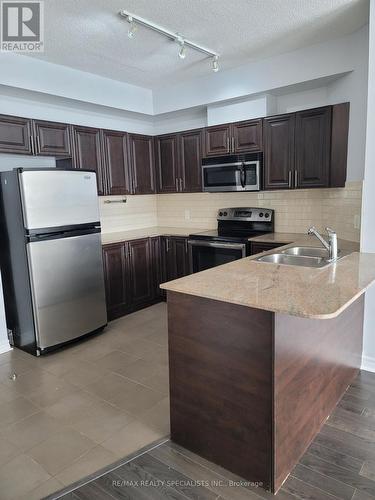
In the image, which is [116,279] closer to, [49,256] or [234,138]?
[49,256]

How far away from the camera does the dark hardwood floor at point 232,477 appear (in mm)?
1681

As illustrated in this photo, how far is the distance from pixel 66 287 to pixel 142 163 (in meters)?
Result: 2.03

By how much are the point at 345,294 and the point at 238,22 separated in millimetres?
2253

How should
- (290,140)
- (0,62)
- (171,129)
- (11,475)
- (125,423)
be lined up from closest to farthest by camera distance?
(11,475)
(125,423)
(0,62)
(290,140)
(171,129)

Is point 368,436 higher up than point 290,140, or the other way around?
point 290,140

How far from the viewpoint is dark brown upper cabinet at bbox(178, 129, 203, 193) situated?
4270mm

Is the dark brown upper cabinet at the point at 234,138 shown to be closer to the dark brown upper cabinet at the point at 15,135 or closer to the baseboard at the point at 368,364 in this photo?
the dark brown upper cabinet at the point at 15,135

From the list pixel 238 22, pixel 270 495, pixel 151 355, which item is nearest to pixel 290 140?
pixel 238 22

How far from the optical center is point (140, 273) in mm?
4289

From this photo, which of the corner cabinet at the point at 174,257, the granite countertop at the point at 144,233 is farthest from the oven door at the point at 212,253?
the granite countertop at the point at 144,233

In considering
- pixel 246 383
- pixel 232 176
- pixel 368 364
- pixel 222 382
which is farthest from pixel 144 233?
pixel 246 383

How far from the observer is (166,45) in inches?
120

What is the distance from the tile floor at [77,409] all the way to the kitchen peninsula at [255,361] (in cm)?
42

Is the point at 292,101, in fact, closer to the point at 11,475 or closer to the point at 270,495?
the point at 270,495
